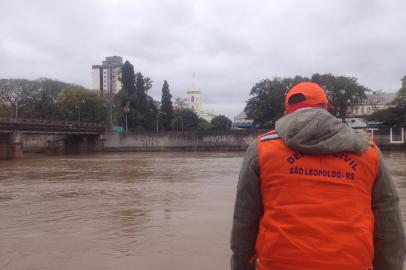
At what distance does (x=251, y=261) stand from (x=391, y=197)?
76 cm

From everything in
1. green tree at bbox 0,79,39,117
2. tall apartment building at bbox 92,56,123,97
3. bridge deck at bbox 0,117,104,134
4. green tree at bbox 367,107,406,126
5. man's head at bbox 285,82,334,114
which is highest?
tall apartment building at bbox 92,56,123,97

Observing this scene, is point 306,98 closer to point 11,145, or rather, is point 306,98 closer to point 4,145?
point 11,145

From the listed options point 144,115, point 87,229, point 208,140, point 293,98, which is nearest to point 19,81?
point 144,115

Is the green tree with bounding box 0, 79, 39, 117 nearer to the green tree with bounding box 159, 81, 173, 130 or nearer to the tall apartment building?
the green tree with bounding box 159, 81, 173, 130

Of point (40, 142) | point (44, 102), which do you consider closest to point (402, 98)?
point (40, 142)

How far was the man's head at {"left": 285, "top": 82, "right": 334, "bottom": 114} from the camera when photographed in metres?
2.34

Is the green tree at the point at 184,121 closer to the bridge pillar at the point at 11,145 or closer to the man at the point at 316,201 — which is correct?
the bridge pillar at the point at 11,145

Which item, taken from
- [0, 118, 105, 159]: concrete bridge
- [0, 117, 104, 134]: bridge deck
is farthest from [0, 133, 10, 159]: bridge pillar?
[0, 117, 104, 134]: bridge deck

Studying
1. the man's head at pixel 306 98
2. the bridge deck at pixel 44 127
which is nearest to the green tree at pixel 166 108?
the bridge deck at pixel 44 127

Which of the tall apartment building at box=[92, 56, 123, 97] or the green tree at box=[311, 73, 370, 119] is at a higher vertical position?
the tall apartment building at box=[92, 56, 123, 97]

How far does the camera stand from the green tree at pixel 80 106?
243 feet

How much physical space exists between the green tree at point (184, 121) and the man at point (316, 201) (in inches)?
3582

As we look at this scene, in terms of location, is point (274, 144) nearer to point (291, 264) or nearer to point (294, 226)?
point (294, 226)

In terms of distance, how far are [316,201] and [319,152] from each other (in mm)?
226
